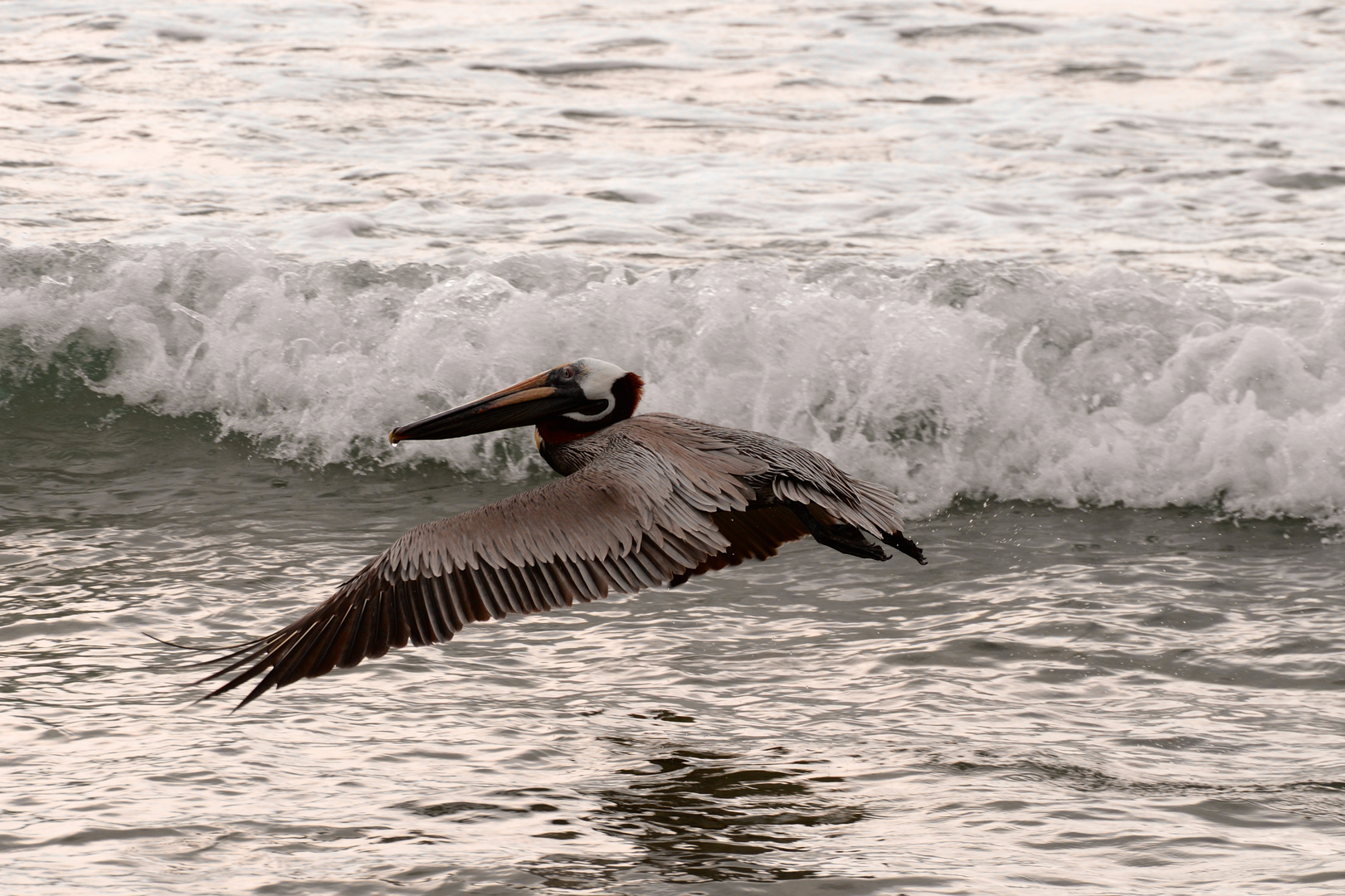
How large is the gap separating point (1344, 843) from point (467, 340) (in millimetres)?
5456

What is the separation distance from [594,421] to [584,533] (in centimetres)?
105

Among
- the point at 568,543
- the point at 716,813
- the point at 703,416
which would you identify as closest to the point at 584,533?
the point at 568,543

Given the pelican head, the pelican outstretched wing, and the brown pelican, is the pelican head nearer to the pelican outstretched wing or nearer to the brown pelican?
the brown pelican

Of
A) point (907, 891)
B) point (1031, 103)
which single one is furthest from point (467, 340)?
point (1031, 103)

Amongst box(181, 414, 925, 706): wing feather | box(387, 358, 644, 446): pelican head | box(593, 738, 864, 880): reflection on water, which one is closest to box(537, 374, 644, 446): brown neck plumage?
box(387, 358, 644, 446): pelican head

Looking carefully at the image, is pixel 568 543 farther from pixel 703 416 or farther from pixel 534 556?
pixel 703 416

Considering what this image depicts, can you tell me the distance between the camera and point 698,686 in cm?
509

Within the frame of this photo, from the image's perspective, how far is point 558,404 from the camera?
18.7ft

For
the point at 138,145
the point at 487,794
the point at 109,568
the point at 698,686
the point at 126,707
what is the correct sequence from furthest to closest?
the point at 138,145
the point at 109,568
the point at 698,686
the point at 126,707
the point at 487,794

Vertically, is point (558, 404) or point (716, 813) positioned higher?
point (558, 404)

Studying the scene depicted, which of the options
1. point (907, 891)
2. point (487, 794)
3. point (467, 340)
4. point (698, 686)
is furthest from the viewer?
point (467, 340)

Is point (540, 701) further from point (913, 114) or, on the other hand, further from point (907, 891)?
point (913, 114)

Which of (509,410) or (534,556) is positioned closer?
(534,556)

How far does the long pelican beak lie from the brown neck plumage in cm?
4
